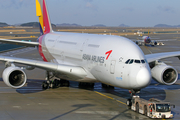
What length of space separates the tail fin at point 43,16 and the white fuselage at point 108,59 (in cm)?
804

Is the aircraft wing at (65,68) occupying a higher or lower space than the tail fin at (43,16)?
lower

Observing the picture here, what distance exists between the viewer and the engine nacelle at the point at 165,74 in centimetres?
2102

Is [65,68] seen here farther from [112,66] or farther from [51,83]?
[112,66]

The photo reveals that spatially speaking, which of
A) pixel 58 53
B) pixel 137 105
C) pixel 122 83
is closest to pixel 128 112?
pixel 137 105

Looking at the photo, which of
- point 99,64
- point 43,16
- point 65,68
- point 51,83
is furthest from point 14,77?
point 43,16

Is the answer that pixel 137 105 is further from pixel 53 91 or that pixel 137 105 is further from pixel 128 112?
pixel 53 91

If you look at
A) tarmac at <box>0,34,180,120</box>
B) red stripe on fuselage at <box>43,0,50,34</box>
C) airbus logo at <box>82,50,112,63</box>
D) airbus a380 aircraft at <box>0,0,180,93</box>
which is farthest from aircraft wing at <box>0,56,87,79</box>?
red stripe on fuselage at <box>43,0,50,34</box>

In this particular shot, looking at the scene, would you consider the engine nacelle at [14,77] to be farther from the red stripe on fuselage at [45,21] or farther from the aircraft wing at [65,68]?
the red stripe on fuselage at [45,21]

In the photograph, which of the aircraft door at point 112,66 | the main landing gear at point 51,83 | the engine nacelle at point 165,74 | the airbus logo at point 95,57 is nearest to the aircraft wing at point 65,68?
the airbus logo at point 95,57

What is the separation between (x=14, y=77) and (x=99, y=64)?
6986mm

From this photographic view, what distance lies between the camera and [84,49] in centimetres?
2228

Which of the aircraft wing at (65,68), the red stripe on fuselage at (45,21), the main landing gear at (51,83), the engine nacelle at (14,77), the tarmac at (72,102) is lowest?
the tarmac at (72,102)

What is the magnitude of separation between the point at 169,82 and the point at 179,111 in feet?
12.5

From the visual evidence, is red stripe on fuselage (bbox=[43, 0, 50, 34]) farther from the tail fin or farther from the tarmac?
the tarmac
